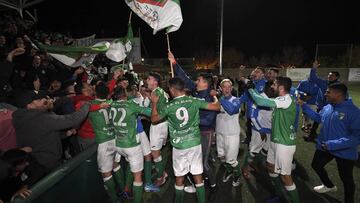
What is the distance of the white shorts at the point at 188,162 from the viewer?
4492 mm

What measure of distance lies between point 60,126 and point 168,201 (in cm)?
263

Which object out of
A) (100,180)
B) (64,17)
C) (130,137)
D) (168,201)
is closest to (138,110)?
(130,137)

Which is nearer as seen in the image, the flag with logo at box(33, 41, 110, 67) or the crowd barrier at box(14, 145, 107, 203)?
the crowd barrier at box(14, 145, 107, 203)

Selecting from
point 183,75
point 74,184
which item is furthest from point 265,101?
point 74,184

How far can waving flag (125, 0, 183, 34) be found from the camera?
573cm

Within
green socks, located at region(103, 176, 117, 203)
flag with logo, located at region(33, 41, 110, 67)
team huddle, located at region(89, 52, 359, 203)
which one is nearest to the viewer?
team huddle, located at region(89, 52, 359, 203)

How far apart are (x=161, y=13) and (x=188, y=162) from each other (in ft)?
10.6

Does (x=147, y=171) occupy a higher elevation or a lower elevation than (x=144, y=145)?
lower

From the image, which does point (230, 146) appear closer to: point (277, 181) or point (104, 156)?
point (277, 181)

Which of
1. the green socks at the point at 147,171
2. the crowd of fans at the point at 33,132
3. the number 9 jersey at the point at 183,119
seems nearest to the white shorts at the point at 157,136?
the green socks at the point at 147,171

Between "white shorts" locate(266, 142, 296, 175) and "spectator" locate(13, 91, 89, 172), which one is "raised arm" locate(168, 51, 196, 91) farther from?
"spectator" locate(13, 91, 89, 172)

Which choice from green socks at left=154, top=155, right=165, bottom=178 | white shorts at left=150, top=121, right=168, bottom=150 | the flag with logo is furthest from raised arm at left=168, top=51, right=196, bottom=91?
the flag with logo

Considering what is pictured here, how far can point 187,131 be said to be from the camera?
443 centimetres

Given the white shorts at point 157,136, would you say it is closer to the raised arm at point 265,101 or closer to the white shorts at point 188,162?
the white shorts at point 188,162
